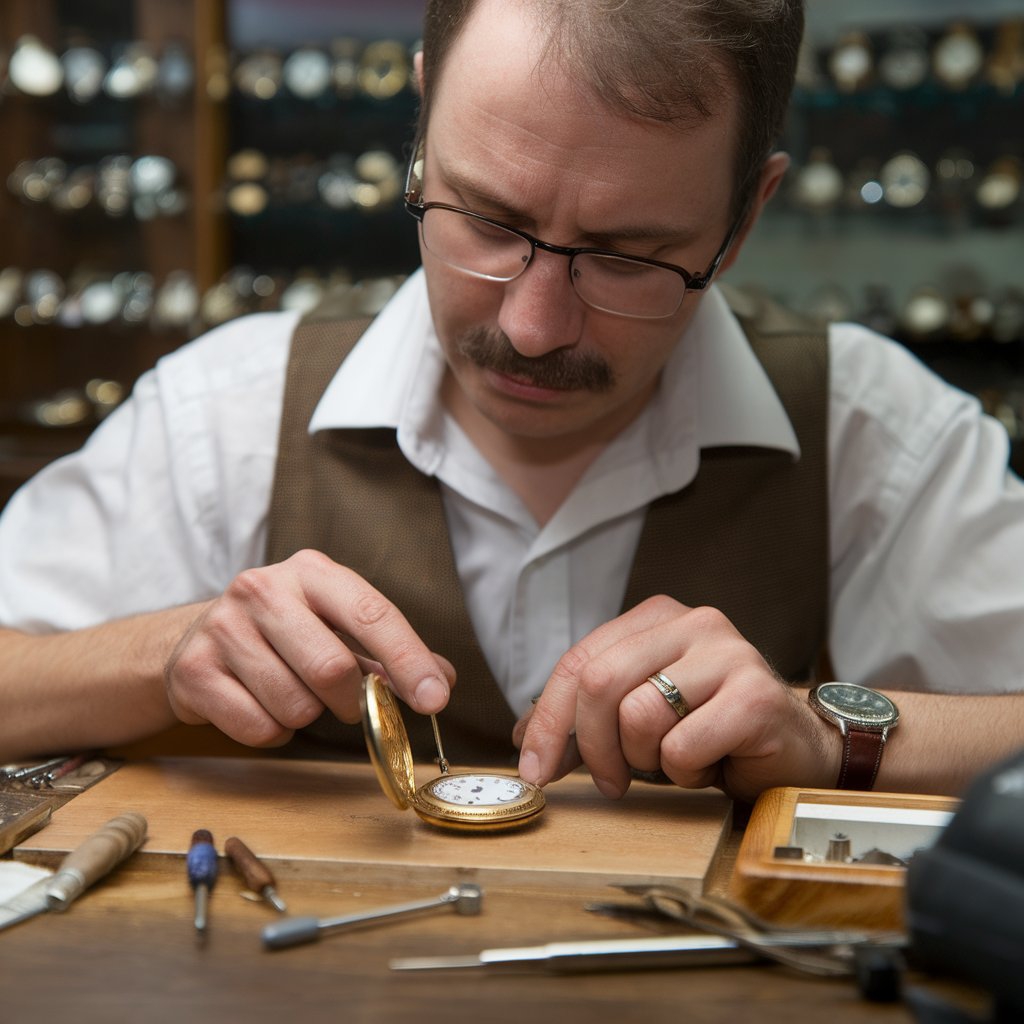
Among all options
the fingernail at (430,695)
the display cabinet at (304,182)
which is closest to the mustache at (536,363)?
the fingernail at (430,695)

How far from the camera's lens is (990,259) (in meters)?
3.96

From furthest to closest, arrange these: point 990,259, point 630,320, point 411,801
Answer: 1. point 990,259
2. point 630,320
3. point 411,801

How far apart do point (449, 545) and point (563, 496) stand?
0.69ft

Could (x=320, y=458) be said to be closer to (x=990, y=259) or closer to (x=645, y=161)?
(x=645, y=161)

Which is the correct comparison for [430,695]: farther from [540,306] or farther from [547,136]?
[547,136]

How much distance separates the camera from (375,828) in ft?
4.09

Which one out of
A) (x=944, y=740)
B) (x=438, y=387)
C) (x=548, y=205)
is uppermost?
(x=548, y=205)

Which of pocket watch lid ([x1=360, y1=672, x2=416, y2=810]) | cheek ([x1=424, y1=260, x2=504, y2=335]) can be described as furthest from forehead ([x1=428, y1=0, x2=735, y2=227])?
pocket watch lid ([x1=360, y1=672, x2=416, y2=810])

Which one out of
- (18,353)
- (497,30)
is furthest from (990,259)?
(18,353)

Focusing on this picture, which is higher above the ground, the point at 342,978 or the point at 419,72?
the point at 419,72

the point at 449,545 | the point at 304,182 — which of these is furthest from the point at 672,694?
the point at 304,182

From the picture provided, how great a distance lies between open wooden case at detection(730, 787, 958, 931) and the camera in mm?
1043

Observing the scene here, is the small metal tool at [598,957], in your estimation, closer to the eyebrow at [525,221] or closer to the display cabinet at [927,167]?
the eyebrow at [525,221]

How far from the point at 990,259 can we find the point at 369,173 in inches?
78.6
